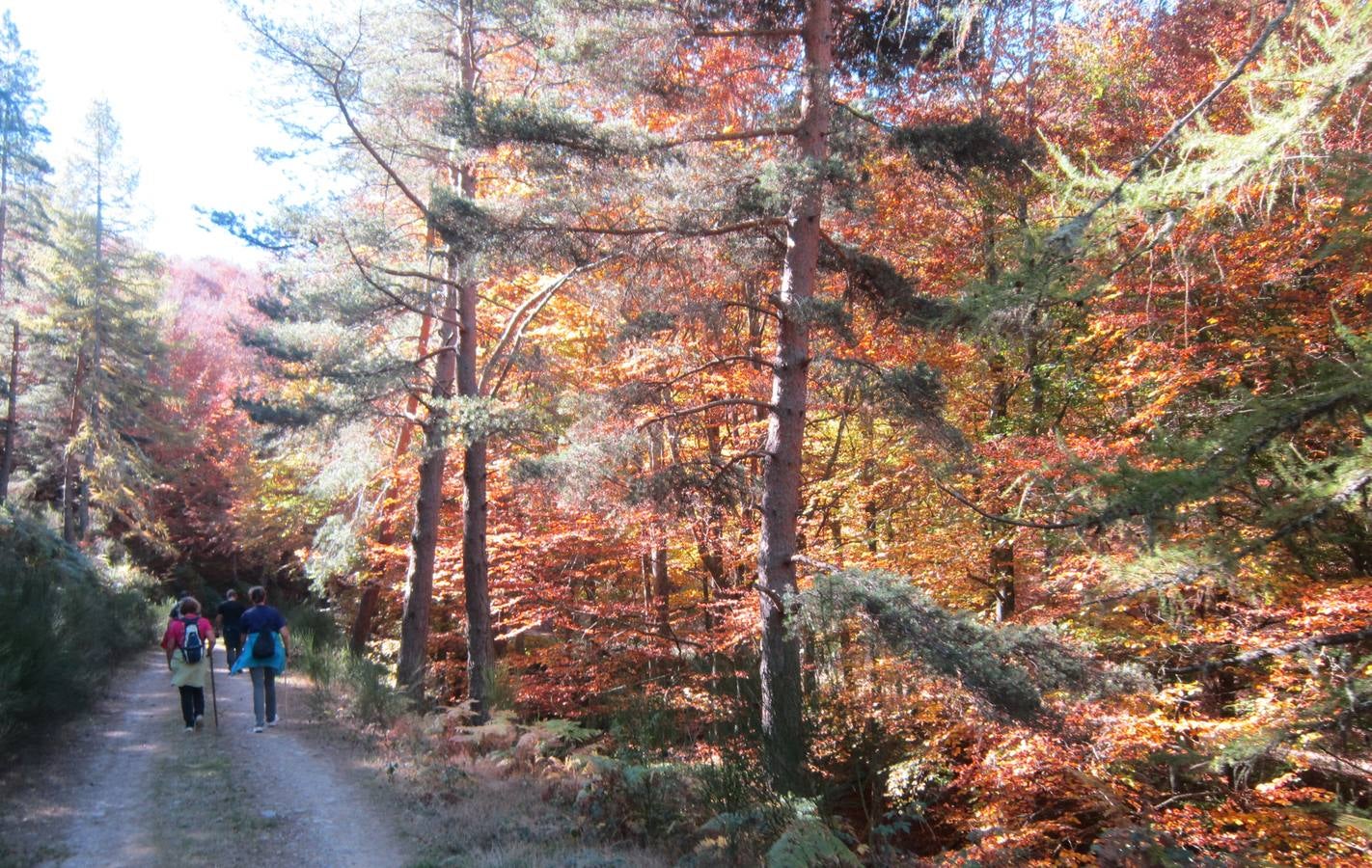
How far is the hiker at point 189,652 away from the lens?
28.3 ft

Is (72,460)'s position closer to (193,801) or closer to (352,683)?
(352,683)

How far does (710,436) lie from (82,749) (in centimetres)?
921

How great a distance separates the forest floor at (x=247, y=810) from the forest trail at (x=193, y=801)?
14mm

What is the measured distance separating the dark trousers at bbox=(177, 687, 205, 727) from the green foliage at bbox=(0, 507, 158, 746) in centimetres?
100

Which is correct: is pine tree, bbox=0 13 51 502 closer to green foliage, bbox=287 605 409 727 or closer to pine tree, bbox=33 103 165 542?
pine tree, bbox=33 103 165 542

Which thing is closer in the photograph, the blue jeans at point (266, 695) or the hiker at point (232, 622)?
the blue jeans at point (266, 695)

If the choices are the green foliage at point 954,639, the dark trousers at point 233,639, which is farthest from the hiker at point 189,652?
the green foliage at point 954,639

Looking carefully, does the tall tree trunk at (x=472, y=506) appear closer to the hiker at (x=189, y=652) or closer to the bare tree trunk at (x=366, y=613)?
the hiker at (x=189, y=652)

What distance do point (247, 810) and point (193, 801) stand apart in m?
0.57

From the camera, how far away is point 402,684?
1207 cm

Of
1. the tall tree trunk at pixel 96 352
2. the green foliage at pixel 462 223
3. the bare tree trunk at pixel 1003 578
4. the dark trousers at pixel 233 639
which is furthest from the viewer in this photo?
the tall tree trunk at pixel 96 352

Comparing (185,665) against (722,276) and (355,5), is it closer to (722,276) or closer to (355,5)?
(722,276)

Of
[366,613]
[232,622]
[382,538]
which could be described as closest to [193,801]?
[232,622]

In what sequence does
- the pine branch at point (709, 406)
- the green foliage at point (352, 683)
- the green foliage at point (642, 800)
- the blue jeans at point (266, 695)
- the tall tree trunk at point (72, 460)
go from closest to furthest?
the green foliage at point (642, 800) → the pine branch at point (709, 406) → the blue jeans at point (266, 695) → the green foliage at point (352, 683) → the tall tree trunk at point (72, 460)
